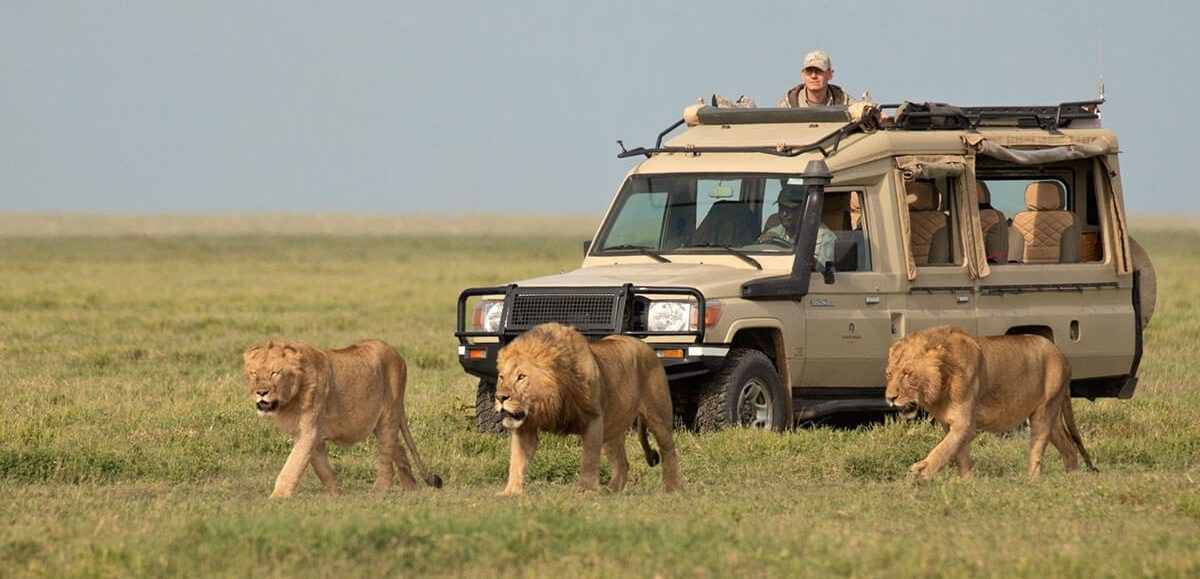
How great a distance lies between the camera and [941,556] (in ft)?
22.2

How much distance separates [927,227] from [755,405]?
6.26 feet

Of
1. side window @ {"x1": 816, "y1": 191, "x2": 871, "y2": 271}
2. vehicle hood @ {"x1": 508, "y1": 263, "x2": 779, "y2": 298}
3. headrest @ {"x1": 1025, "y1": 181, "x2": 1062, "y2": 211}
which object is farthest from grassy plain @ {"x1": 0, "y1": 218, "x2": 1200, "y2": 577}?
headrest @ {"x1": 1025, "y1": 181, "x2": 1062, "y2": 211}

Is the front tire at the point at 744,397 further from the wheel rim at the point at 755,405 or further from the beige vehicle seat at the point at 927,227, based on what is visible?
the beige vehicle seat at the point at 927,227

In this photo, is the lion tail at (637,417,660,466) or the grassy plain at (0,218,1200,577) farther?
the lion tail at (637,417,660,466)

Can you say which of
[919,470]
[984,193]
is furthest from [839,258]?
[919,470]

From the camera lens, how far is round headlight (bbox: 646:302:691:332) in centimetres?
1132

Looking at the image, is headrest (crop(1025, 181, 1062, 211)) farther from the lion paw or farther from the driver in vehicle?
the lion paw

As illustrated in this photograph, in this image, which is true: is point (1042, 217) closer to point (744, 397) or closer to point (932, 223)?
point (932, 223)

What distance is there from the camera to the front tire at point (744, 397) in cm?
1152

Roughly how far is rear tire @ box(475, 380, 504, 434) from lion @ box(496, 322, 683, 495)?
2.64 m

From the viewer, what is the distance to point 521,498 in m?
8.33

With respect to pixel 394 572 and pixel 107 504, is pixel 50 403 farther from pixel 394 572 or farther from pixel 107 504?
pixel 394 572

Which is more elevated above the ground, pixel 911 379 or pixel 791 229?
pixel 791 229

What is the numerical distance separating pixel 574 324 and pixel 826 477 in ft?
6.00
